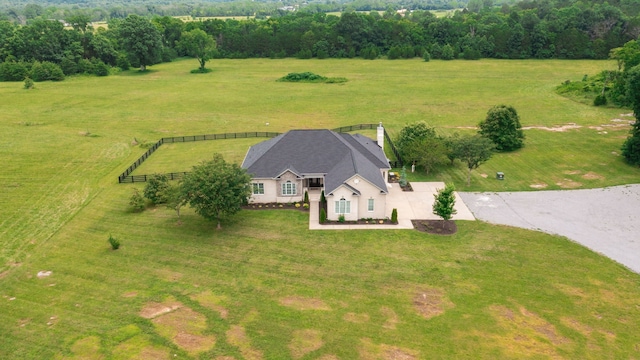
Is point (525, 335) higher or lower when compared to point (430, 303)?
lower

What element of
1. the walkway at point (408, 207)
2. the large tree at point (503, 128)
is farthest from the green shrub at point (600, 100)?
the walkway at point (408, 207)

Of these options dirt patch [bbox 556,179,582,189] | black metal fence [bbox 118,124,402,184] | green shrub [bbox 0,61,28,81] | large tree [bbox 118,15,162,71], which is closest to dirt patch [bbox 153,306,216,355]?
black metal fence [bbox 118,124,402,184]

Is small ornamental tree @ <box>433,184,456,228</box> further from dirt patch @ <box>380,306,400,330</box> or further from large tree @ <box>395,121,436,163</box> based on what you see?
large tree @ <box>395,121,436,163</box>

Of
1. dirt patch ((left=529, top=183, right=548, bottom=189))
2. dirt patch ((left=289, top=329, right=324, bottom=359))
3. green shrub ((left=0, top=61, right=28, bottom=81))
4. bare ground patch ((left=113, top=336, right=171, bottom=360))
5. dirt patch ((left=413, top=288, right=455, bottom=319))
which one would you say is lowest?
dirt patch ((left=289, top=329, right=324, bottom=359))

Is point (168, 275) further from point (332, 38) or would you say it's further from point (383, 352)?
point (332, 38)

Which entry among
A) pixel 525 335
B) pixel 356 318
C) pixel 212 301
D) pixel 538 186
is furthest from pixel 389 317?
pixel 538 186
